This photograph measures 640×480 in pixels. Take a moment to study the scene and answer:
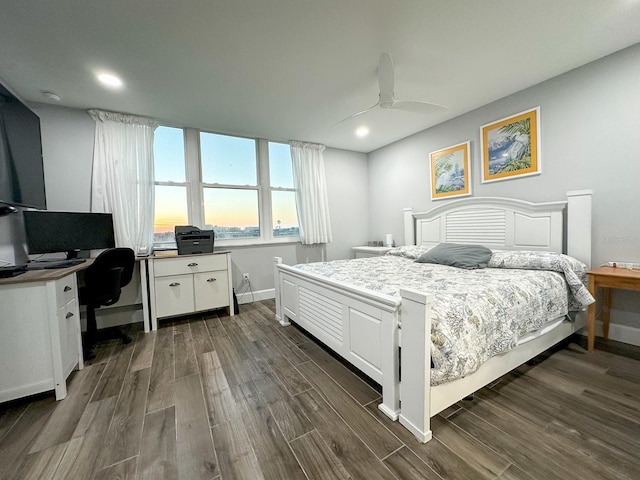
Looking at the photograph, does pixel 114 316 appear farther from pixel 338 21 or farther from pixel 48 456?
pixel 338 21

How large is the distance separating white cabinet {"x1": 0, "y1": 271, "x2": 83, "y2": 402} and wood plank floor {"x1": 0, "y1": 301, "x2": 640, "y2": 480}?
0.14m

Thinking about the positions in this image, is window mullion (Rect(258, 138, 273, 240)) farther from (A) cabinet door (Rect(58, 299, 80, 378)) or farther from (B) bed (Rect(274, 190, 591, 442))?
(A) cabinet door (Rect(58, 299, 80, 378))

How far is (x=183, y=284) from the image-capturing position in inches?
119

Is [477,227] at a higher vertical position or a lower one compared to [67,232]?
lower

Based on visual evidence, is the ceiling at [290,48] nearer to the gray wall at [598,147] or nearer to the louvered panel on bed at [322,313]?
the gray wall at [598,147]

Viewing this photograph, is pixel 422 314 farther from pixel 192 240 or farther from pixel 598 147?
pixel 192 240

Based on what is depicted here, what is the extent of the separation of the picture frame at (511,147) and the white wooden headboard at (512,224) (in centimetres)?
32

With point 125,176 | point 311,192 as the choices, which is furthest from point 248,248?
point 125,176

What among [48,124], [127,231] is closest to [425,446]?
[127,231]

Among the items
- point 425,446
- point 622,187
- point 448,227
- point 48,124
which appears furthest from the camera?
point 448,227

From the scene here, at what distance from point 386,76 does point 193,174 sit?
2750 millimetres

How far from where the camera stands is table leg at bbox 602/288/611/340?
7.44 ft

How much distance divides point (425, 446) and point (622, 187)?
2.71 metres

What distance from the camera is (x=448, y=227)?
11.3 ft
